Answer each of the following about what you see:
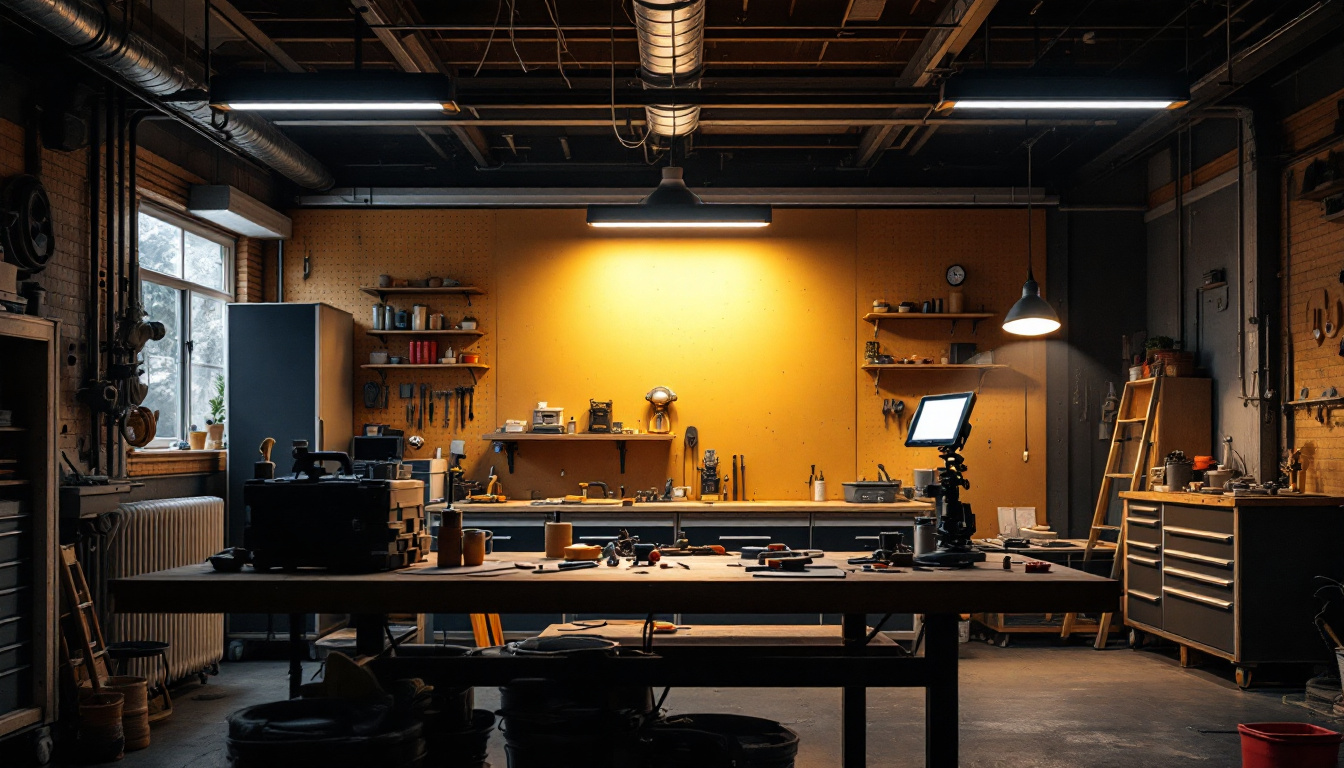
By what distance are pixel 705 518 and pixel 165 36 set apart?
176 inches

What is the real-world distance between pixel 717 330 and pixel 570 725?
16.2 ft

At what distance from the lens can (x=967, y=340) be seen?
7.79m

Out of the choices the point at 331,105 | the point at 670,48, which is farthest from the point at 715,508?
the point at 331,105

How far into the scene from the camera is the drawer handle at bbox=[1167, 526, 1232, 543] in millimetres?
5594

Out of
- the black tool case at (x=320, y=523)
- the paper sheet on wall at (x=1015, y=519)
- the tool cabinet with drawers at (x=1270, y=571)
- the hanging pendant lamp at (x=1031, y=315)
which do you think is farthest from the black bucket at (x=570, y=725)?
the paper sheet on wall at (x=1015, y=519)

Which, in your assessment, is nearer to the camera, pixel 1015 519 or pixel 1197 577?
pixel 1197 577

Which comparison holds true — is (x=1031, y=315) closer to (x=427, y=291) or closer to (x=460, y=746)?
(x=427, y=291)

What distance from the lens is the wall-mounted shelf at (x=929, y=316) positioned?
7523 millimetres

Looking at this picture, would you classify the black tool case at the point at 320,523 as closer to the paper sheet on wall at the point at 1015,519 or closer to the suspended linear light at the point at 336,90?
the suspended linear light at the point at 336,90

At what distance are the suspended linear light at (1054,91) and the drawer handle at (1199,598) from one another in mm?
2867

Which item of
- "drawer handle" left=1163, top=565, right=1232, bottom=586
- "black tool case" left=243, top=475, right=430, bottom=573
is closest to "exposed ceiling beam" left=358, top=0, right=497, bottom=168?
"black tool case" left=243, top=475, right=430, bottom=573

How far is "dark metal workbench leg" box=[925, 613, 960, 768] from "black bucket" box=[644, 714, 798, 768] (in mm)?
432

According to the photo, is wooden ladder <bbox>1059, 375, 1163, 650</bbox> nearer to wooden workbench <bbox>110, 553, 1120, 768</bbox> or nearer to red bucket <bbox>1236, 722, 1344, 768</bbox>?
red bucket <bbox>1236, 722, 1344, 768</bbox>

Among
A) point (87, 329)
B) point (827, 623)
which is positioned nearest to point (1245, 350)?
point (827, 623)
